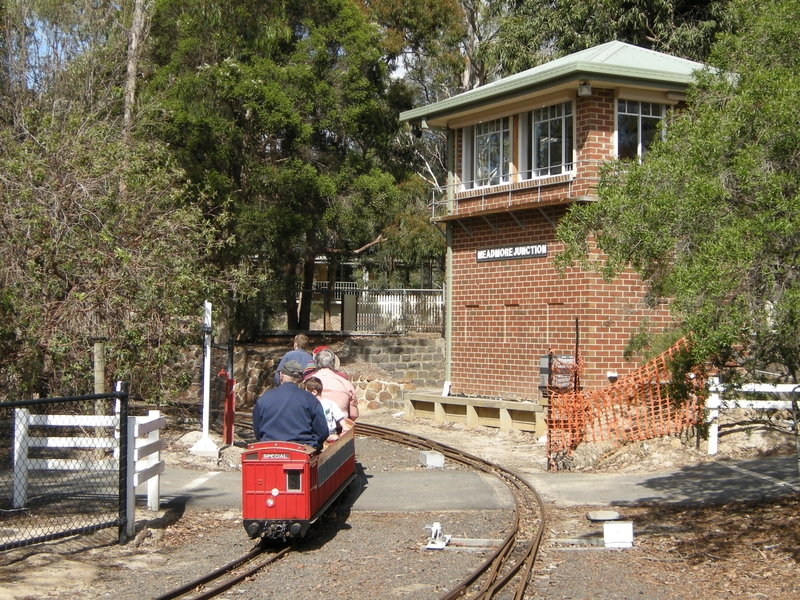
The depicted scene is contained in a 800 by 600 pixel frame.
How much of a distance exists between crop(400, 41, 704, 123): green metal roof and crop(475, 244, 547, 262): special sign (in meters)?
3.29

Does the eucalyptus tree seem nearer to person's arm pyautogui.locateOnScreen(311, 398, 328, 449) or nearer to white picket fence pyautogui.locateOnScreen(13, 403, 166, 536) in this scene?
white picket fence pyautogui.locateOnScreen(13, 403, 166, 536)

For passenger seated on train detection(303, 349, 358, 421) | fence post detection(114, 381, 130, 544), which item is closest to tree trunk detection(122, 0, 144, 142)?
passenger seated on train detection(303, 349, 358, 421)

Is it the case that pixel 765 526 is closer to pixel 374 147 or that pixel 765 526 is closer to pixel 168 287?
pixel 168 287

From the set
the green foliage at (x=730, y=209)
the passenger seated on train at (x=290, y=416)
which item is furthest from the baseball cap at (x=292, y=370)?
the green foliage at (x=730, y=209)

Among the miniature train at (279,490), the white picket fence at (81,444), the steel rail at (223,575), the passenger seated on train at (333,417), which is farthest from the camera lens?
the passenger seated on train at (333,417)

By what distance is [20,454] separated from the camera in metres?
9.73

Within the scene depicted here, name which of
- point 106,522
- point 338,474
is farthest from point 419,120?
point 106,522

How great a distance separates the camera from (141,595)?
7508mm

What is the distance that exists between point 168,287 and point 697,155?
8.41 meters

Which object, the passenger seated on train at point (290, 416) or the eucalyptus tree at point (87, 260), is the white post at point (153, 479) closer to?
the passenger seated on train at point (290, 416)

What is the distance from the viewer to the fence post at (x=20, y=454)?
31.8 ft

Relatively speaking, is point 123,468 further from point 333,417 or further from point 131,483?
point 333,417

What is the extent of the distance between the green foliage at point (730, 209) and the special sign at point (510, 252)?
1239 cm

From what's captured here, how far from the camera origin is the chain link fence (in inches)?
356
